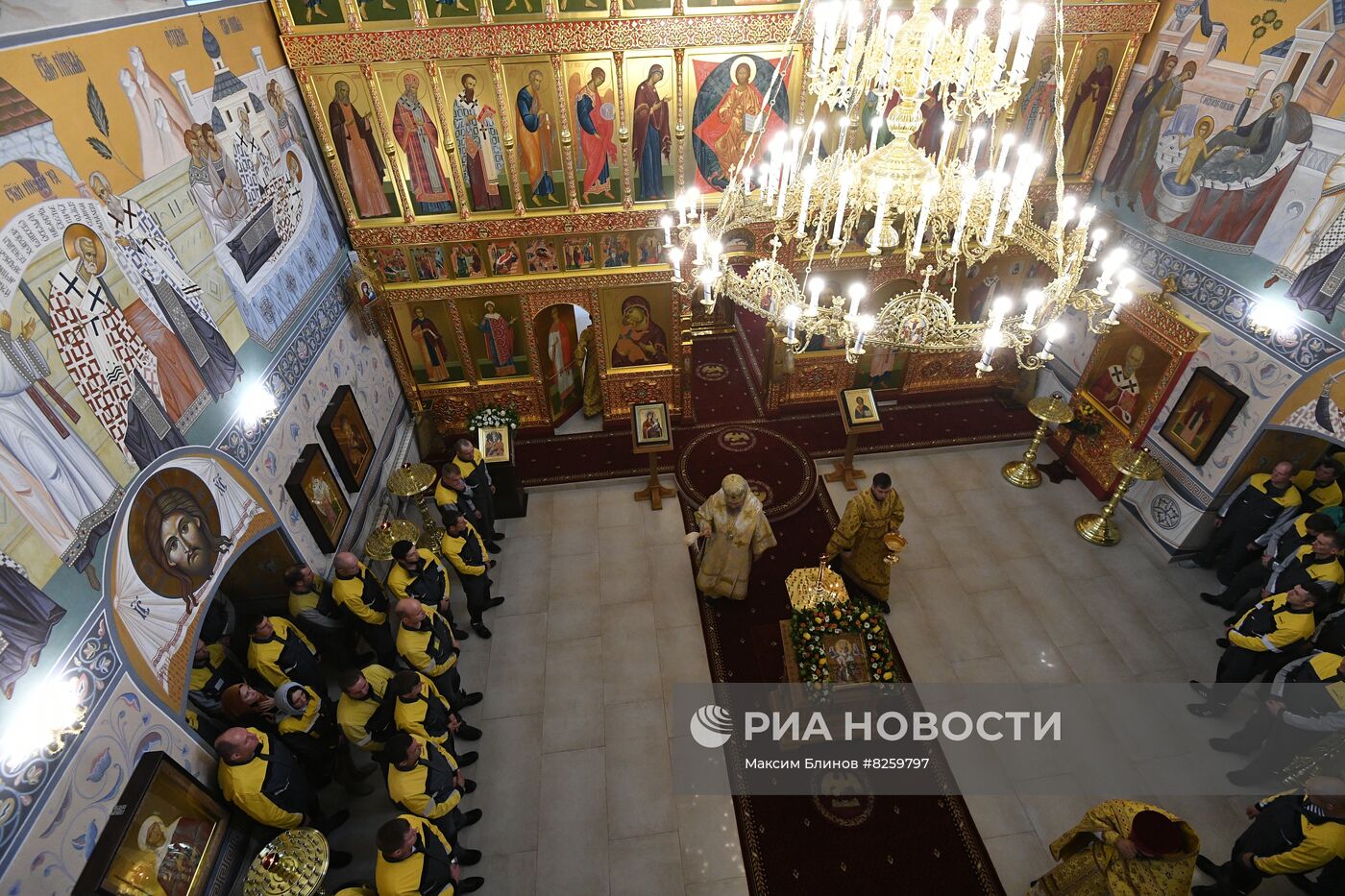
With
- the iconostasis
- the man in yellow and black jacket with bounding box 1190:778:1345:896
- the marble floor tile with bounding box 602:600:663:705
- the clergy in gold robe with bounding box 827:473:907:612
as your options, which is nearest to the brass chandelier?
the iconostasis

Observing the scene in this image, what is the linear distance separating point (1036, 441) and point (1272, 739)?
189 inches

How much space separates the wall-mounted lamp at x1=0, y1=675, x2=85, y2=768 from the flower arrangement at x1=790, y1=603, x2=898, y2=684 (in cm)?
568

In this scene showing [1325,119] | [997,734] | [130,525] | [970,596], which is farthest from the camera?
[970,596]

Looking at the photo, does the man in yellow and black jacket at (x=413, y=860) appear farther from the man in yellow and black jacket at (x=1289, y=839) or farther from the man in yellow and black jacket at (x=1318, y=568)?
the man in yellow and black jacket at (x=1318, y=568)

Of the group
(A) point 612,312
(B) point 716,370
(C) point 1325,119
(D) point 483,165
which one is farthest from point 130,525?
(C) point 1325,119

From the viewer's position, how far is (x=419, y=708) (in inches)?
223

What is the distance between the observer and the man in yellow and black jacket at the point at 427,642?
20.2 ft

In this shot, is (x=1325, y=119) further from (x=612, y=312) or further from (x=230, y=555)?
(x=230, y=555)

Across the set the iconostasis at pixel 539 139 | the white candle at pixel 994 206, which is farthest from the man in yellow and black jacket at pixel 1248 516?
the white candle at pixel 994 206

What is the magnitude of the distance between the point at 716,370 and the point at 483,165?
602cm

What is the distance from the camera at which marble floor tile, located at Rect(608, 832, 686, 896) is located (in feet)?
→ 19.3

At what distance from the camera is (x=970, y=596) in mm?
8422

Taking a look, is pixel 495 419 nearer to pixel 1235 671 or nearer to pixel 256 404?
pixel 256 404

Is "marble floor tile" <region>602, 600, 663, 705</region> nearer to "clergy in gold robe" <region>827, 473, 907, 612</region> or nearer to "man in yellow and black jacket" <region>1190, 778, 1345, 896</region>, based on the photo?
"clergy in gold robe" <region>827, 473, 907, 612</region>
